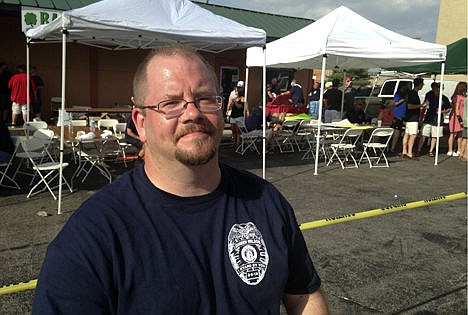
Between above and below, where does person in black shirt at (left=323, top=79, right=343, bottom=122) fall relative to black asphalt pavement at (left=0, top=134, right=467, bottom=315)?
above

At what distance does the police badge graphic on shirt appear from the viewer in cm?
139

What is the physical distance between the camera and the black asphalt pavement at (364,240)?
334 cm

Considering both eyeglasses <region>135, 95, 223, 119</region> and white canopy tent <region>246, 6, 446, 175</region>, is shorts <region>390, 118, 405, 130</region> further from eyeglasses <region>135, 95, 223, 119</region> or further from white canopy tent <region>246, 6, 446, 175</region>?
eyeglasses <region>135, 95, 223, 119</region>

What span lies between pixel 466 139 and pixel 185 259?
11.1 metres

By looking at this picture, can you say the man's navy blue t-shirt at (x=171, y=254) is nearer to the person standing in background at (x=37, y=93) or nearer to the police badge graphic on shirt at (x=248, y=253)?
the police badge graphic on shirt at (x=248, y=253)

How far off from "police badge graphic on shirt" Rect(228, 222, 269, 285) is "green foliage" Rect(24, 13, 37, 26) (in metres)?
9.45

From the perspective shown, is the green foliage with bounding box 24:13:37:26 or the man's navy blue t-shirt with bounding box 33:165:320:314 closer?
the man's navy blue t-shirt with bounding box 33:165:320:314

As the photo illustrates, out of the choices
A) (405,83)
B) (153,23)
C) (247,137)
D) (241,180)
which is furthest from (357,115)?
(241,180)

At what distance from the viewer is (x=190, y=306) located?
4.18 ft

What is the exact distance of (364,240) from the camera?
462 centimetres

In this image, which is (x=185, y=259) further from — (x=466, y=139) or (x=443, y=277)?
(x=466, y=139)

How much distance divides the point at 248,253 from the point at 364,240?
3.57 metres

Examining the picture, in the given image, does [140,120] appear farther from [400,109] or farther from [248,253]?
[400,109]

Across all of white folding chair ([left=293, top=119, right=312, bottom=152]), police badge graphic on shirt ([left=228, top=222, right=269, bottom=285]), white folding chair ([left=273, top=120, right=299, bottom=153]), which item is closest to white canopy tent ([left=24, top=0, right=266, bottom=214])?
police badge graphic on shirt ([left=228, top=222, right=269, bottom=285])
